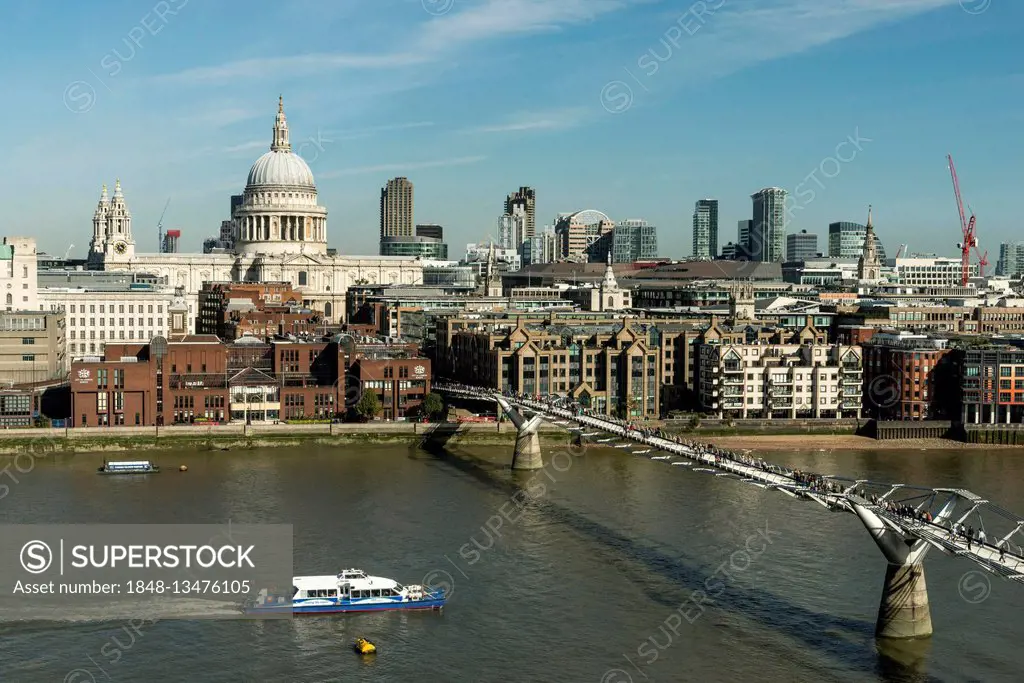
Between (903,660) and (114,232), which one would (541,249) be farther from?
(903,660)

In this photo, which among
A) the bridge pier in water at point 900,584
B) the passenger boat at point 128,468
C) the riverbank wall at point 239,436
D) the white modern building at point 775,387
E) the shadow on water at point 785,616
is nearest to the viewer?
the shadow on water at point 785,616

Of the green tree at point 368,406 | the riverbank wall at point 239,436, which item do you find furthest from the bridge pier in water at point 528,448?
the green tree at point 368,406

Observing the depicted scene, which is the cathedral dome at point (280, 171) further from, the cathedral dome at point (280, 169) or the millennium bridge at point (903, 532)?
the millennium bridge at point (903, 532)

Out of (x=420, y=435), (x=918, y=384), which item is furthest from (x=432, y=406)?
(x=918, y=384)

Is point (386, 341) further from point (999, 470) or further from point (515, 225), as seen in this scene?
point (515, 225)

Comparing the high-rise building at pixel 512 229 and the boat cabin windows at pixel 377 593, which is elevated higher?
the high-rise building at pixel 512 229

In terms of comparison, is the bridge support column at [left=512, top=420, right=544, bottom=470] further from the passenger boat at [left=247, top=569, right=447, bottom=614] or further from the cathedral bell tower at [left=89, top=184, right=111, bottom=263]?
the cathedral bell tower at [left=89, top=184, right=111, bottom=263]

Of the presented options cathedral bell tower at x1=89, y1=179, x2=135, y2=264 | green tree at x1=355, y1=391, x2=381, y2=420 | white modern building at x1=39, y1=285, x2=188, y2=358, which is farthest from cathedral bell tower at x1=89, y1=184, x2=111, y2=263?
green tree at x1=355, y1=391, x2=381, y2=420
